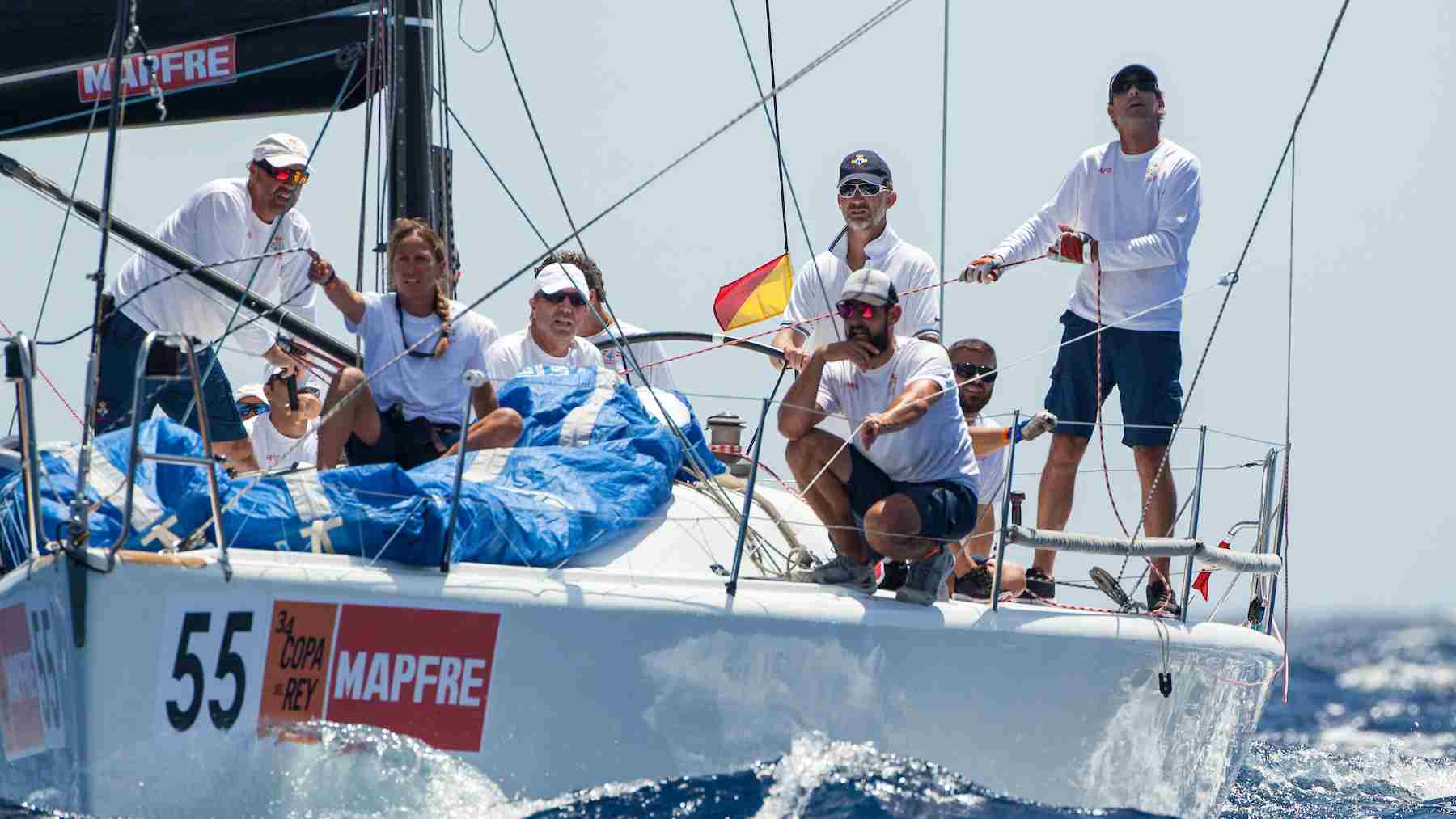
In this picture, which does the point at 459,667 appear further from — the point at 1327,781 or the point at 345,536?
the point at 1327,781

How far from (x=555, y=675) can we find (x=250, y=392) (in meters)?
4.38

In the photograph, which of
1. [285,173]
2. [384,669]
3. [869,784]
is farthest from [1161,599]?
[285,173]

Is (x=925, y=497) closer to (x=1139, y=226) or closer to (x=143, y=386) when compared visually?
(x=1139, y=226)

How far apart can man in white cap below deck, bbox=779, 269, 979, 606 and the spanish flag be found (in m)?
2.58

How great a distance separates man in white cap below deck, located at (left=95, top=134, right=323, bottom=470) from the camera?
6.31 metres

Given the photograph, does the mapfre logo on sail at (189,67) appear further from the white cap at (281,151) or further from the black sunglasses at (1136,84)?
the black sunglasses at (1136,84)

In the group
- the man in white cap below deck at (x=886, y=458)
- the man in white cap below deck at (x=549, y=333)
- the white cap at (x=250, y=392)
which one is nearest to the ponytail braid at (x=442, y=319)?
the man in white cap below deck at (x=549, y=333)

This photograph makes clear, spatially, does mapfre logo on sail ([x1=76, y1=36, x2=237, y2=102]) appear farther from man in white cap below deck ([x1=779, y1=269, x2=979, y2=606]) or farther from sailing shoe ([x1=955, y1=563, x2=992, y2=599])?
sailing shoe ([x1=955, y1=563, x2=992, y2=599])

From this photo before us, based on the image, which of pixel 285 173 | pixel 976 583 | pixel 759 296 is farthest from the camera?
pixel 759 296

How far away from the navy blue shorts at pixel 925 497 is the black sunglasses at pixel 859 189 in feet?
4.49

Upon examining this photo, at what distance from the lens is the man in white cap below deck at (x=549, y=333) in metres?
6.45

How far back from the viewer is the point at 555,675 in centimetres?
486

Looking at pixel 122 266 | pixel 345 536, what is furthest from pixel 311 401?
pixel 345 536

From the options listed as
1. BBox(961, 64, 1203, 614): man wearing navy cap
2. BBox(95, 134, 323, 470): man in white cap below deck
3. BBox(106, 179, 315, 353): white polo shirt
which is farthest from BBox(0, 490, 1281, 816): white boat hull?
BBox(106, 179, 315, 353): white polo shirt
